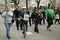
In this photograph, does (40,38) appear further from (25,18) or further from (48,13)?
(48,13)

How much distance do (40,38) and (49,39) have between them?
0.64 meters

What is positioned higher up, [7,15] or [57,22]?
[7,15]

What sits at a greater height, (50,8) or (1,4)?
(50,8)

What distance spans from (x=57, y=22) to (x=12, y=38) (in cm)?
1301

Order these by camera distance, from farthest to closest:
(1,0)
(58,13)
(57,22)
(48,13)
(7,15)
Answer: (1,0), (57,22), (58,13), (48,13), (7,15)

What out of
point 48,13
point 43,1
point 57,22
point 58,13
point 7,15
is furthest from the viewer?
point 43,1

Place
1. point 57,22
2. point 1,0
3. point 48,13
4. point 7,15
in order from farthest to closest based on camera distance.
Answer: point 1,0 < point 57,22 < point 48,13 < point 7,15

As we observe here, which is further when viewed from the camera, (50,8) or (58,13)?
(58,13)

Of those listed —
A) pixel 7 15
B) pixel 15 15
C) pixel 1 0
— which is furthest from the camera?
pixel 1 0

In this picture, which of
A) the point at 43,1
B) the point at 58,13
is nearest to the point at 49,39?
the point at 58,13

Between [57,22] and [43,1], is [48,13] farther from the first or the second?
[43,1]

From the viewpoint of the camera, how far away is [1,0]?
53.9 meters

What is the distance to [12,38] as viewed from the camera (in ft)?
54.6

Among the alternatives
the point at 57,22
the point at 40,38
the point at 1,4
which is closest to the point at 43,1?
the point at 1,4
